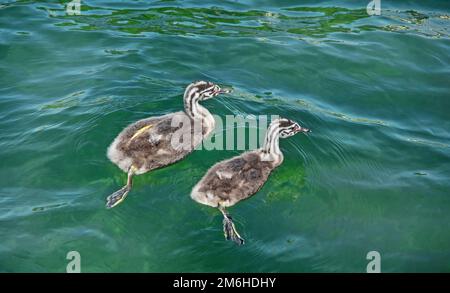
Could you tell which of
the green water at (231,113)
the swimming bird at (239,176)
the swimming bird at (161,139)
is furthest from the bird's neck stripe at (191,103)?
the swimming bird at (239,176)

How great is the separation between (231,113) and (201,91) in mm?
965

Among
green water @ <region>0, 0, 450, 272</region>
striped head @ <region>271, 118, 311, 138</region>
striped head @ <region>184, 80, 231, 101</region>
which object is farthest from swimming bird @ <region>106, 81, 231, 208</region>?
striped head @ <region>271, 118, 311, 138</region>

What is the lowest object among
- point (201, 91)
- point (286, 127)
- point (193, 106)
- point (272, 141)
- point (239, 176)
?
point (239, 176)

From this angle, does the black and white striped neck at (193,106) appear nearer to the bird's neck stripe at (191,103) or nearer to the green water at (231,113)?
the bird's neck stripe at (191,103)

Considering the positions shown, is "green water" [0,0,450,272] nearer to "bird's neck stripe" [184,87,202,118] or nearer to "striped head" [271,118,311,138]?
"striped head" [271,118,311,138]

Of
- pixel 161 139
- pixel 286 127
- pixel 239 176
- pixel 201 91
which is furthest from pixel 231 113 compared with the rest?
pixel 239 176

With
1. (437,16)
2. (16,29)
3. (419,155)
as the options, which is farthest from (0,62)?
(437,16)

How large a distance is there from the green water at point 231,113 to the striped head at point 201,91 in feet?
2.16

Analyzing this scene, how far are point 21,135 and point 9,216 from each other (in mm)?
2243

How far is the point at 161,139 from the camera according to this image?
30.8ft

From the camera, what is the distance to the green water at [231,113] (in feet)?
26.0

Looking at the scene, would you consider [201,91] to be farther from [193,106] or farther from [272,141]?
[272,141]

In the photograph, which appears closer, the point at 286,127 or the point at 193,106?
the point at 286,127

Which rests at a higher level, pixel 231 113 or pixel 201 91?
pixel 201 91
